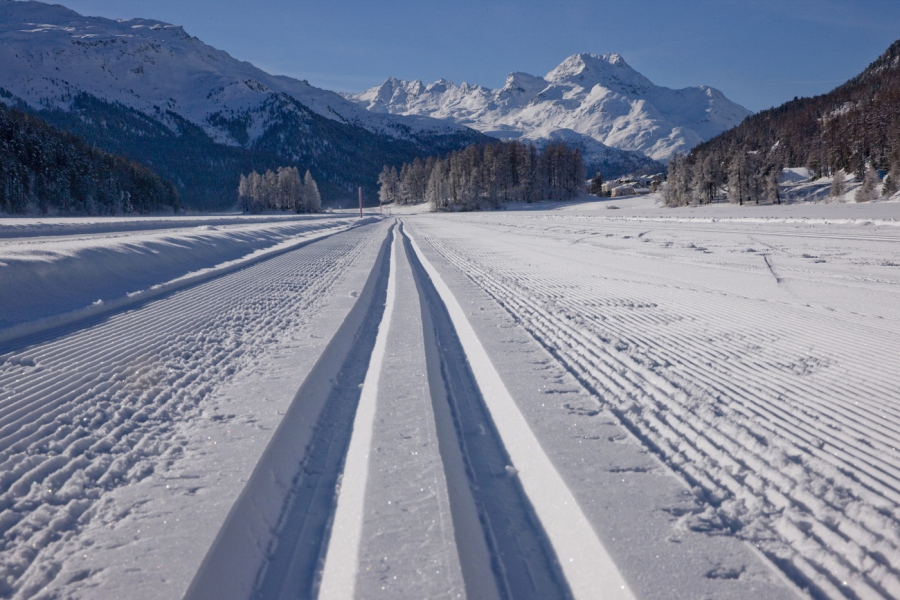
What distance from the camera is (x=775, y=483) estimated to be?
2736 millimetres

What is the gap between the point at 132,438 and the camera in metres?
3.30

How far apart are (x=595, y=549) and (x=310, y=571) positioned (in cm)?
138

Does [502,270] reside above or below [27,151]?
below

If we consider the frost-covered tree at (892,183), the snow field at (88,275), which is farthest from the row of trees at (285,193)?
the frost-covered tree at (892,183)

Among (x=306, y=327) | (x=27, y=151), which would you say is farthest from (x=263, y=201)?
(x=306, y=327)

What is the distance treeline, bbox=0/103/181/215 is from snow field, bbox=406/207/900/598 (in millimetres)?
60824

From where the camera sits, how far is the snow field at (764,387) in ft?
7.86

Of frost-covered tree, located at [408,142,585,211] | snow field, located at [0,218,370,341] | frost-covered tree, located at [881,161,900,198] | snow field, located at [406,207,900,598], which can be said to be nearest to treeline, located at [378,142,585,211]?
frost-covered tree, located at [408,142,585,211]

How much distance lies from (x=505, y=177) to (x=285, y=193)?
44.6 metres

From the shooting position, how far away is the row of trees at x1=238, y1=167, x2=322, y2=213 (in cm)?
9319

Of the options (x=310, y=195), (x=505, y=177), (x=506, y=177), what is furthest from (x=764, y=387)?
(x=310, y=195)

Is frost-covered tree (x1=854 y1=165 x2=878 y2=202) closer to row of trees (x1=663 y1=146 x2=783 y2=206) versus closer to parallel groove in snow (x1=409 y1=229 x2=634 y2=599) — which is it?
row of trees (x1=663 y1=146 x2=783 y2=206)

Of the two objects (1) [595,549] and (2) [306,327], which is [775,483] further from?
(2) [306,327]

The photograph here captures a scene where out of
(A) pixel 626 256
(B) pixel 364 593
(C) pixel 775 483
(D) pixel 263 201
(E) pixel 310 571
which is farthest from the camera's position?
(D) pixel 263 201
